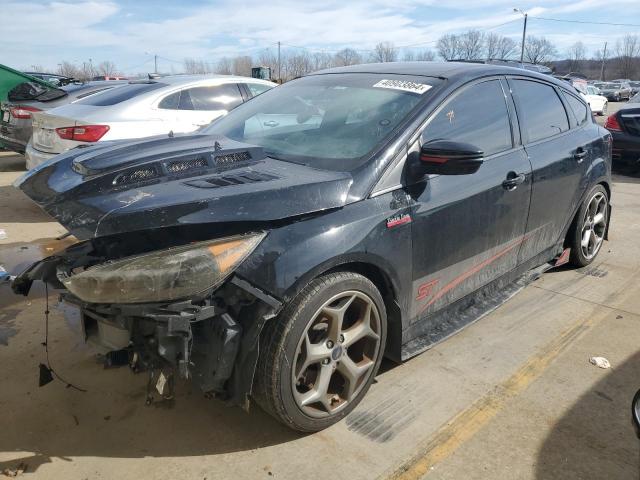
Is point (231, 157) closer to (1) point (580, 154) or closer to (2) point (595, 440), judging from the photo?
(2) point (595, 440)

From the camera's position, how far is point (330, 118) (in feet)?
10.1

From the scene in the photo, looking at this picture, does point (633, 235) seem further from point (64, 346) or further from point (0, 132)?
point (0, 132)

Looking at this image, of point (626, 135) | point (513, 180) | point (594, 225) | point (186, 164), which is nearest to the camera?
point (186, 164)

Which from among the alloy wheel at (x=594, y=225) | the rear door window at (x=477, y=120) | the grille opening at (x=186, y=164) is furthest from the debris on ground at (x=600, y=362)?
the grille opening at (x=186, y=164)

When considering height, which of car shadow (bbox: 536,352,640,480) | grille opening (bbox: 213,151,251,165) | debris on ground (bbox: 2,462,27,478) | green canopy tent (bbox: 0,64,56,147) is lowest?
debris on ground (bbox: 2,462,27,478)

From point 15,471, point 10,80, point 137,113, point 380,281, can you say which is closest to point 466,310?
point 380,281

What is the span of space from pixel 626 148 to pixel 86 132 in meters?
8.61

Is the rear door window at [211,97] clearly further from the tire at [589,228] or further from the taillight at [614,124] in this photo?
the taillight at [614,124]

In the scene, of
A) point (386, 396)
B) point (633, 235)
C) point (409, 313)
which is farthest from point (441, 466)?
point (633, 235)

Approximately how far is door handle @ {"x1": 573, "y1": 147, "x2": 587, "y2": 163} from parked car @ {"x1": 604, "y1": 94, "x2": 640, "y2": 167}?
5.89 meters

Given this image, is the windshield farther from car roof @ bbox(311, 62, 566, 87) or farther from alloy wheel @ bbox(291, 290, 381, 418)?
alloy wheel @ bbox(291, 290, 381, 418)

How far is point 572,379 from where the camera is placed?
2.97 metres

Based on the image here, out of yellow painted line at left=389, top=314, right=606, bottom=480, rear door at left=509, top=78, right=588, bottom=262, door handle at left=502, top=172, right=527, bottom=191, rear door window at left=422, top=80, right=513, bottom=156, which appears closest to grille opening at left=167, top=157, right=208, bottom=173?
rear door window at left=422, top=80, right=513, bottom=156

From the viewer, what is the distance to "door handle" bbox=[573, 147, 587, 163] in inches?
158
